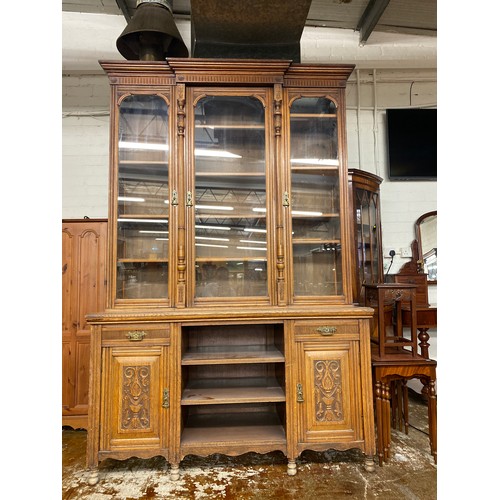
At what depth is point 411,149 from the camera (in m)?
3.54

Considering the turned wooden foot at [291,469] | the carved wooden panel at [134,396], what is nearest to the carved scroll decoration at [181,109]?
the carved wooden panel at [134,396]

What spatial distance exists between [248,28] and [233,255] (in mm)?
1578

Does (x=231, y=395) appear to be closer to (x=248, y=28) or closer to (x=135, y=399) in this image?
(x=135, y=399)

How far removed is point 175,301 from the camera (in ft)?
7.41

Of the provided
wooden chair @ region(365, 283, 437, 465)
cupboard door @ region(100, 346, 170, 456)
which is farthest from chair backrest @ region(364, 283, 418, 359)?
cupboard door @ region(100, 346, 170, 456)

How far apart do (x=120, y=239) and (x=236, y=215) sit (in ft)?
2.61

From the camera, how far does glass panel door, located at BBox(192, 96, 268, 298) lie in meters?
2.38

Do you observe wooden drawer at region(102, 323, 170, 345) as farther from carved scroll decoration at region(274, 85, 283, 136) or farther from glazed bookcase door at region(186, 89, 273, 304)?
carved scroll decoration at region(274, 85, 283, 136)

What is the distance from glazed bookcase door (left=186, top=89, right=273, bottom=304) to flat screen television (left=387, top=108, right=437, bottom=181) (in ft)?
5.77

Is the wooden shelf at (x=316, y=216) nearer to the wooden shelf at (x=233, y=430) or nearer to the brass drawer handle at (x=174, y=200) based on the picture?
the brass drawer handle at (x=174, y=200)

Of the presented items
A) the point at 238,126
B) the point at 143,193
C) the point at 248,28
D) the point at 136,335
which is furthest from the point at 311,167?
the point at 136,335

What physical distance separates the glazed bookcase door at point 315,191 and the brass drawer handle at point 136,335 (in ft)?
3.46

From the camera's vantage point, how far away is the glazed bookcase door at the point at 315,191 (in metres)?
2.40
